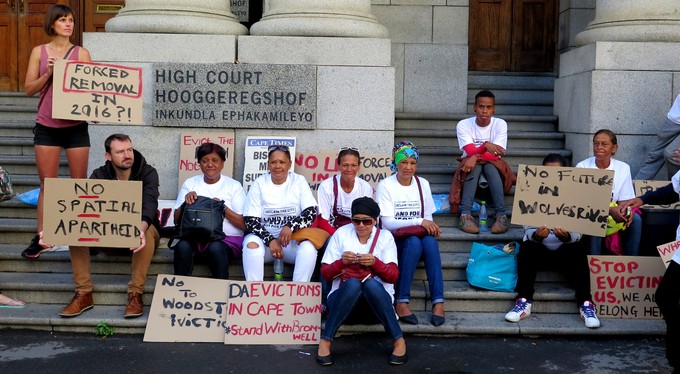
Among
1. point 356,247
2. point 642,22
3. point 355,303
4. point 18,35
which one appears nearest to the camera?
point 355,303

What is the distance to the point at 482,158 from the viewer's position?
7.76m

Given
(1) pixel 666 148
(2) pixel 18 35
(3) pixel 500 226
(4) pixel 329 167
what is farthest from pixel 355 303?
(2) pixel 18 35

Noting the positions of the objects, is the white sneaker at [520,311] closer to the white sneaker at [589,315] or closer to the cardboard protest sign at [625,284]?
the white sneaker at [589,315]

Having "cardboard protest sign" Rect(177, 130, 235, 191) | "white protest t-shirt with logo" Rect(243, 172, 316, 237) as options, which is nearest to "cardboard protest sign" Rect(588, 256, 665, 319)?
"white protest t-shirt with logo" Rect(243, 172, 316, 237)

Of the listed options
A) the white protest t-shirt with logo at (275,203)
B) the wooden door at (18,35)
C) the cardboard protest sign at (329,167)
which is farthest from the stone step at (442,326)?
the wooden door at (18,35)

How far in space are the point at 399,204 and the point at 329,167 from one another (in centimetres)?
132

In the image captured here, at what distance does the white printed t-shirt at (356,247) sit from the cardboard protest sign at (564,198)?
110cm

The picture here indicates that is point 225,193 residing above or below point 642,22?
below

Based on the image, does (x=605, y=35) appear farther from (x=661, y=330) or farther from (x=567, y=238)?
(x=661, y=330)

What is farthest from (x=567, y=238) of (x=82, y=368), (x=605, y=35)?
(x=82, y=368)

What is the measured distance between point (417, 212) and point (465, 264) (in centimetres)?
70

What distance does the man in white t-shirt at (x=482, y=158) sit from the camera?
7.64 metres

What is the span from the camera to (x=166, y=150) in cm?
809

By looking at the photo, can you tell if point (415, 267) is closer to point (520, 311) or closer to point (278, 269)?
point (520, 311)
